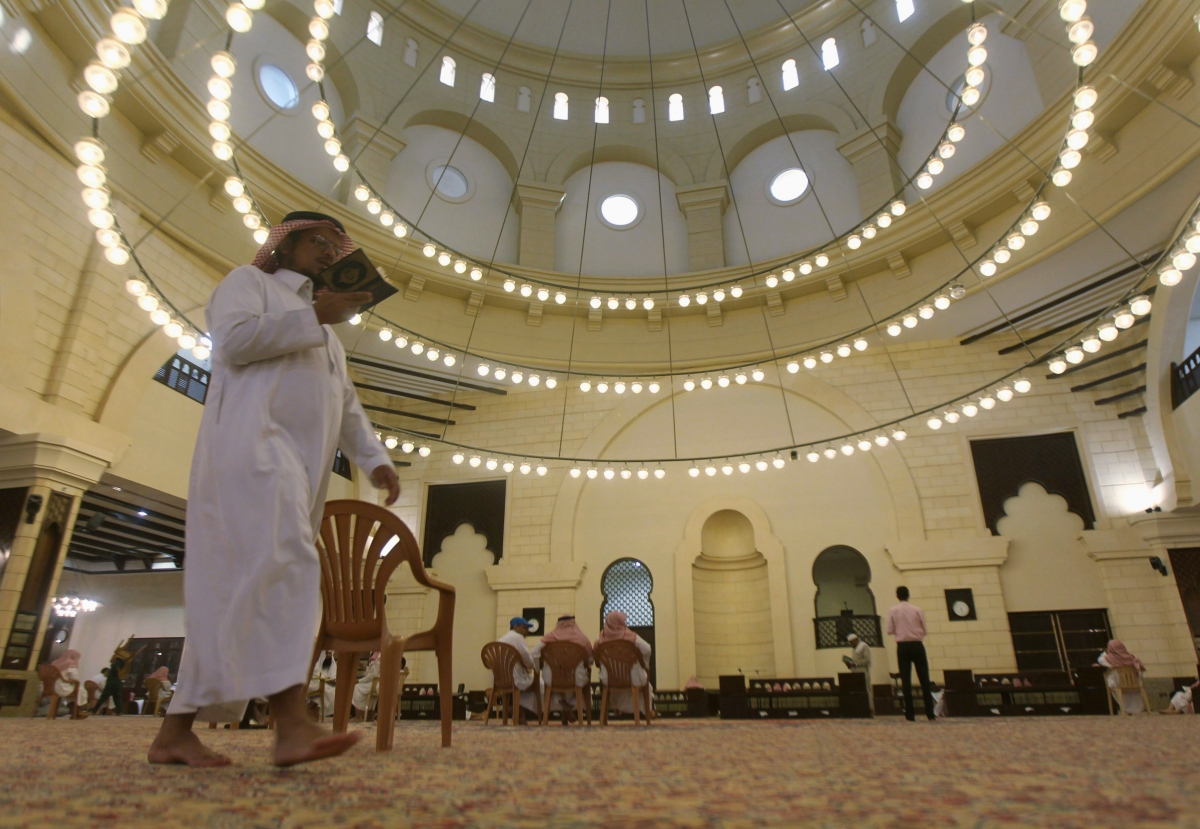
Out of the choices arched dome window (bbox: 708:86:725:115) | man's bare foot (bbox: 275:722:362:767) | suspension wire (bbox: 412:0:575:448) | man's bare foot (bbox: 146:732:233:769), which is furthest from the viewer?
arched dome window (bbox: 708:86:725:115)

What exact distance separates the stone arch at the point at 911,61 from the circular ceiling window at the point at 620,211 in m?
4.46

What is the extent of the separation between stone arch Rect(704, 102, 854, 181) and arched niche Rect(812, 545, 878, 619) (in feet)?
23.8

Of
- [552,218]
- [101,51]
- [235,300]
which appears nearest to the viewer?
[235,300]

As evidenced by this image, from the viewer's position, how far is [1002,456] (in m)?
10.7

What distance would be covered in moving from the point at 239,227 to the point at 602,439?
6.42 metres

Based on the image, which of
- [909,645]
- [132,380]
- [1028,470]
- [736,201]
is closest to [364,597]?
[909,645]

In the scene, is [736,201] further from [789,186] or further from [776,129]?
[776,129]

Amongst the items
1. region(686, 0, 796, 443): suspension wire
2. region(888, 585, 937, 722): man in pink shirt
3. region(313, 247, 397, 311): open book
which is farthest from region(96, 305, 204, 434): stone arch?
region(888, 585, 937, 722): man in pink shirt

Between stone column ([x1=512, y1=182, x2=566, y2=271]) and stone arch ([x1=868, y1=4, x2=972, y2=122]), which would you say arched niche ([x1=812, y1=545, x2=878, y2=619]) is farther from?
stone arch ([x1=868, y1=4, x2=972, y2=122])

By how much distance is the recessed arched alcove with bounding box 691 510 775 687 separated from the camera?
36.7 feet

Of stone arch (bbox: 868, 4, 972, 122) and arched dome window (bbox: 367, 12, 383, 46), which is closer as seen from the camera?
stone arch (bbox: 868, 4, 972, 122)

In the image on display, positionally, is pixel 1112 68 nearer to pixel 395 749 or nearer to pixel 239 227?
pixel 395 749

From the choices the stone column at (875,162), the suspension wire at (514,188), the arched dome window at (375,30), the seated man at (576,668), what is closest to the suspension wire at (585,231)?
the suspension wire at (514,188)

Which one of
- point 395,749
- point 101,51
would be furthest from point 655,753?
point 101,51
